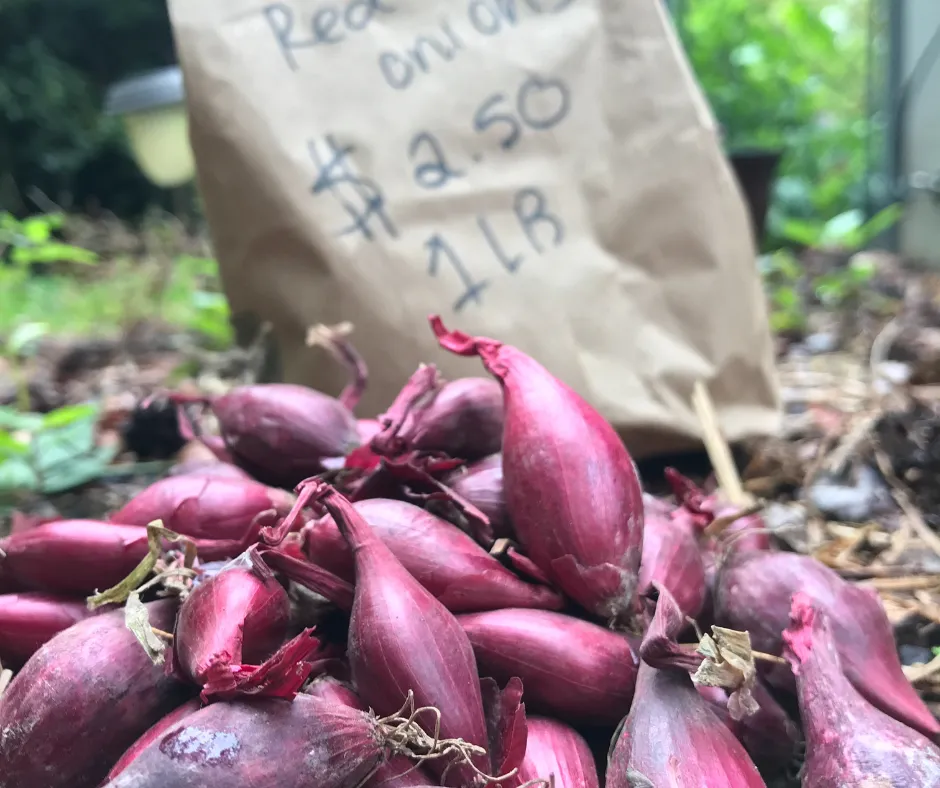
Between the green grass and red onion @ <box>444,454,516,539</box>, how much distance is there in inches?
47.7

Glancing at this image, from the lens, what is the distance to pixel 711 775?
0.89 ft

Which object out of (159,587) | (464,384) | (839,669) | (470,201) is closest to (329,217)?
(470,201)

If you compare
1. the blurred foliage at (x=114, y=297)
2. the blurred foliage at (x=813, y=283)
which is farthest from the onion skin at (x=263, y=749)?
the blurred foliage at (x=813, y=283)

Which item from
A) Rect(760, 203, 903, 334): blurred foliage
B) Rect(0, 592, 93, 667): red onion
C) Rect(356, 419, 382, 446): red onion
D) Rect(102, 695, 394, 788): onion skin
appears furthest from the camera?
Rect(760, 203, 903, 334): blurred foliage

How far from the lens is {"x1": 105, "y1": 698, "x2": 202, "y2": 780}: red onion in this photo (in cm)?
27

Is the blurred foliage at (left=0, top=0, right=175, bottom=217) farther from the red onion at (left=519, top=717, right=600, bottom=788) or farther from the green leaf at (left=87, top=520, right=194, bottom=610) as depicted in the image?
the red onion at (left=519, top=717, right=600, bottom=788)

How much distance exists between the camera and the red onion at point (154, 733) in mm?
267

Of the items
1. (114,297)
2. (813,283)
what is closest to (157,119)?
(114,297)

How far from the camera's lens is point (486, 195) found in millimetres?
721

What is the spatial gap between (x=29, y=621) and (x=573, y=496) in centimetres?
24

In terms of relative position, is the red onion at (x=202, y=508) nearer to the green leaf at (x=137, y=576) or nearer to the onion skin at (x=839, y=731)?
the green leaf at (x=137, y=576)

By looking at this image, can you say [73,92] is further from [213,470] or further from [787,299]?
[213,470]

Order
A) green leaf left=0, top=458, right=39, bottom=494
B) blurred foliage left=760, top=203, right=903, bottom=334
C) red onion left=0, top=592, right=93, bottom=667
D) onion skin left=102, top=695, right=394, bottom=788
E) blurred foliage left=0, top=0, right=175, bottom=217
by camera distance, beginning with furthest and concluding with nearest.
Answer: blurred foliage left=0, top=0, right=175, bottom=217 < blurred foliage left=760, top=203, right=903, bottom=334 < green leaf left=0, top=458, right=39, bottom=494 < red onion left=0, top=592, right=93, bottom=667 < onion skin left=102, top=695, right=394, bottom=788

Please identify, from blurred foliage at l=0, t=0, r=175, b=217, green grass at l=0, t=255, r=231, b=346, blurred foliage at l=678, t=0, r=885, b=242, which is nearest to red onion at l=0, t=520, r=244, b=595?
green grass at l=0, t=255, r=231, b=346
